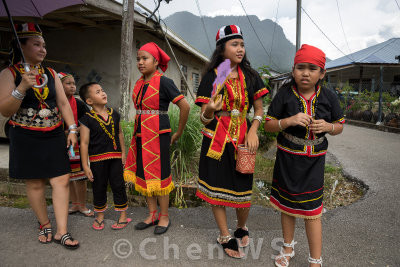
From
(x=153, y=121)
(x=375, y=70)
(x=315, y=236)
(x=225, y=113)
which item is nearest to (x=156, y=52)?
(x=153, y=121)

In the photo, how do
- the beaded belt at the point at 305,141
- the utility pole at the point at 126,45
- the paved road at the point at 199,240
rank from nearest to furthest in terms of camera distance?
the beaded belt at the point at 305,141
the paved road at the point at 199,240
the utility pole at the point at 126,45

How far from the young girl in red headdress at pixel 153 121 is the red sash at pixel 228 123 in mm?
521

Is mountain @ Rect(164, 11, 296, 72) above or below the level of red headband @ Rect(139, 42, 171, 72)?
→ above

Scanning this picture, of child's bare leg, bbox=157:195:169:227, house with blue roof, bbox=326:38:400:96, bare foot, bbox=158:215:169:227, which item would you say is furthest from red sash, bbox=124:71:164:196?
house with blue roof, bbox=326:38:400:96

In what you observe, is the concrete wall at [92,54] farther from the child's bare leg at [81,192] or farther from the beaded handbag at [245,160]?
the beaded handbag at [245,160]

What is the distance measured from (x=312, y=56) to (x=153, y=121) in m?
1.48

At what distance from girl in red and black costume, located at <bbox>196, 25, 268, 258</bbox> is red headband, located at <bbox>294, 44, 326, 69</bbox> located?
413 mm

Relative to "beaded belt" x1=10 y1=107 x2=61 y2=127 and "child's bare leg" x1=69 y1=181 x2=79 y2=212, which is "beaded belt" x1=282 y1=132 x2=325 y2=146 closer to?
"beaded belt" x1=10 y1=107 x2=61 y2=127

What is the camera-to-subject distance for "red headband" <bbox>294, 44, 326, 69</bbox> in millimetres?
1901

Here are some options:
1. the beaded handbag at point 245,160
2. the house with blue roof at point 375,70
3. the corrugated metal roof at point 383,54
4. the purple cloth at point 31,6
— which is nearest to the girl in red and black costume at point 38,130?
the purple cloth at point 31,6

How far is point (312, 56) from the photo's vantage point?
6.24 feet

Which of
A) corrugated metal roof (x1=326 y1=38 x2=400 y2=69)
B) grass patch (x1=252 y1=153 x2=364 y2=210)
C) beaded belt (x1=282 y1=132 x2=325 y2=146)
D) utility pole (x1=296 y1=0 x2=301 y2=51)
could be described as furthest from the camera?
corrugated metal roof (x1=326 y1=38 x2=400 y2=69)

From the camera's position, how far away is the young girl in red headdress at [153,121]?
255 cm

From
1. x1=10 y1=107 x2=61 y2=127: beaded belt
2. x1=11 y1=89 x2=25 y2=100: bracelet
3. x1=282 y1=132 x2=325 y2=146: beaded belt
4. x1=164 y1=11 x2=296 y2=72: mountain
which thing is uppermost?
x1=164 y1=11 x2=296 y2=72: mountain
